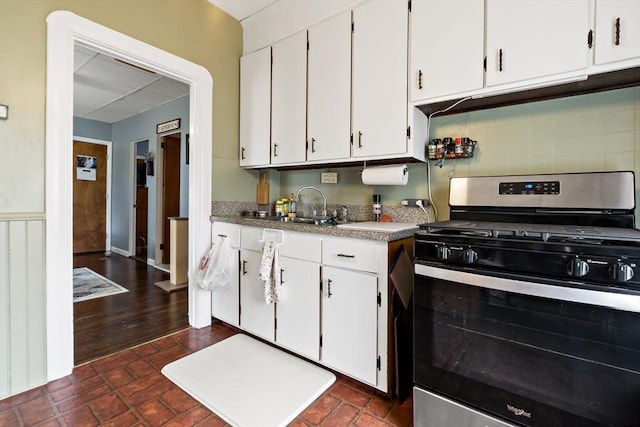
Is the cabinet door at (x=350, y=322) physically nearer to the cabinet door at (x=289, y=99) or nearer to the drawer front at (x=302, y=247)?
the drawer front at (x=302, y=247)

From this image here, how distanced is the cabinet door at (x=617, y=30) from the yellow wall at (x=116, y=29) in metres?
2.49

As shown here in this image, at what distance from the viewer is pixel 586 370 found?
1021 mm

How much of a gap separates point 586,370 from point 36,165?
8.95 feet

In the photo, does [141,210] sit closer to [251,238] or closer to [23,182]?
[23,182]

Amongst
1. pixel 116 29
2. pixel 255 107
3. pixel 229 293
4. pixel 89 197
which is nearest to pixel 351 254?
pixel 229 293

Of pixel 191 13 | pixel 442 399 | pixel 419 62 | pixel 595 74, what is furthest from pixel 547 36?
pixel 191 13

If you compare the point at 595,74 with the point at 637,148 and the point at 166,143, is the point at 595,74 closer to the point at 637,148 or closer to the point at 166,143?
the point at 637,148

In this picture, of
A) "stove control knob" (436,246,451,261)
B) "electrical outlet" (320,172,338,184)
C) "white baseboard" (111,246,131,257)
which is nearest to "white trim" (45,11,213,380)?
"electrical outlet" (320,172,338,184)

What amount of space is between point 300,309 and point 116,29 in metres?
2.21

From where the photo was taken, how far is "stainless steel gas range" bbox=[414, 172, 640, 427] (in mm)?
979

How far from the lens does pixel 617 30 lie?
4.31 feet

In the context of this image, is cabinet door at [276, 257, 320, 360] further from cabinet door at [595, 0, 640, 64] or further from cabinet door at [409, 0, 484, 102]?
cabinet door at [595, 0, 640, 64]

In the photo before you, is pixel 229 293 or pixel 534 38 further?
pixel 229 293

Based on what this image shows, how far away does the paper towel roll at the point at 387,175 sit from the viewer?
2029 mm
